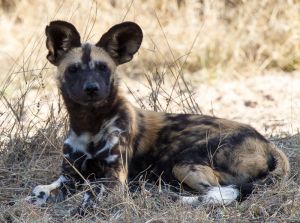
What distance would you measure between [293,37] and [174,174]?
17.7 feet

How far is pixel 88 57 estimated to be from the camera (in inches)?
181

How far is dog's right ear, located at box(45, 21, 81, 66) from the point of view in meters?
4.59

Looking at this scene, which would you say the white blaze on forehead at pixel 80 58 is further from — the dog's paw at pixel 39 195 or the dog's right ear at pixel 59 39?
the dog's paw at pixel 39 195

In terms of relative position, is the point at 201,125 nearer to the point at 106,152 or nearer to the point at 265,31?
the point at 106,152

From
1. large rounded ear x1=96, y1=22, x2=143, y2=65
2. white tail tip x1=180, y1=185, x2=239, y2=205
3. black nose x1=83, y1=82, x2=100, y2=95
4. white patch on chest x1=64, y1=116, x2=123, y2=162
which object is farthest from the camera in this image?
large rounded ear x1=96, y1=22, x2=143, y2=65

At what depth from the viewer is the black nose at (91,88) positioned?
4401 mm

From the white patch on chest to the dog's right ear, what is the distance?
1.53 feet

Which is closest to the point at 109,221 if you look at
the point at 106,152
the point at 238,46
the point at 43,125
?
the point at 106,152

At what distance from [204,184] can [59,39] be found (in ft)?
3.90

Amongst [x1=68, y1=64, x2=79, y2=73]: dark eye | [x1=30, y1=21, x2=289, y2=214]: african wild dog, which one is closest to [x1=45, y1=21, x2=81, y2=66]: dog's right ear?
[x1=30, y1=21, x2=289, y2=214]: african wild dog

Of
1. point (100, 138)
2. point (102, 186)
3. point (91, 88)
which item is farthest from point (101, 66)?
point (102, 186)

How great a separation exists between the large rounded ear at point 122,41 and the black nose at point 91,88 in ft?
1.15

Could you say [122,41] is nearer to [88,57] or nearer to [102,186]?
[88,57]

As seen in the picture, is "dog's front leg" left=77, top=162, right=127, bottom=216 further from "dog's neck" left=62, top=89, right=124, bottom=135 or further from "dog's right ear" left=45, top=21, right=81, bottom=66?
"dog's right ear" left=45, top=21, right=81, bottom=66
